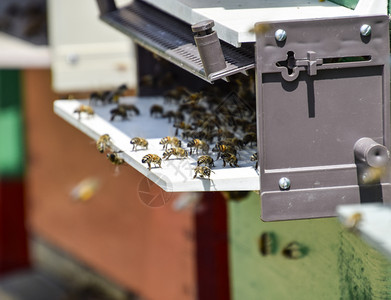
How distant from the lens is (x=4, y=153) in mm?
9734

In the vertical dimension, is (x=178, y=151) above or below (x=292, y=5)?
below

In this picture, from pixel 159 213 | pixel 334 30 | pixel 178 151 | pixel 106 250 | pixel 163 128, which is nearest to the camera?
pixel 334 30

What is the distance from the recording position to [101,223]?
312 inches

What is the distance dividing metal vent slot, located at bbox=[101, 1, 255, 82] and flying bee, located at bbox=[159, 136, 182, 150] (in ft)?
1.15

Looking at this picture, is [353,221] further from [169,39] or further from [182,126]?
[169,39]

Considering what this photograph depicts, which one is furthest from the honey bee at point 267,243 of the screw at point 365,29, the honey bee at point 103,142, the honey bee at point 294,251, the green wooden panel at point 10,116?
the green wooden panel at point 10,116

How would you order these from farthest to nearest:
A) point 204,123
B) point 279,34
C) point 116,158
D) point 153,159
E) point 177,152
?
point 204,123, point 116,158, point 177,152, point 153,159, point 279,34

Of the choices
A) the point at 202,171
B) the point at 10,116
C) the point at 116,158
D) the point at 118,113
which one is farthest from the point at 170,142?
the point at 10,116

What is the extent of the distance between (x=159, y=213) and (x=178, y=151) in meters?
3.31

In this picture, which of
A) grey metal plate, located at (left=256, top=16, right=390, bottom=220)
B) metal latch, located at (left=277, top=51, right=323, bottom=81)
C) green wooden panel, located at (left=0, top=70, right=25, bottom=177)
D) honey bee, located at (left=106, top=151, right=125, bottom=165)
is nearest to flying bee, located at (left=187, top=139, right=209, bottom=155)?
honey bee, located at (left=106, top=151, right=125, bottom=165)

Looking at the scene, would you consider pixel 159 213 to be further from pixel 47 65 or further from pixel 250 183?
pixel 250 183

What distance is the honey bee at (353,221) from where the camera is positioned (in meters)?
2.47

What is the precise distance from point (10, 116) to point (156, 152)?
661 cm

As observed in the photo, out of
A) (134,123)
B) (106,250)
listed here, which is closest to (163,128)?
(134,123)
